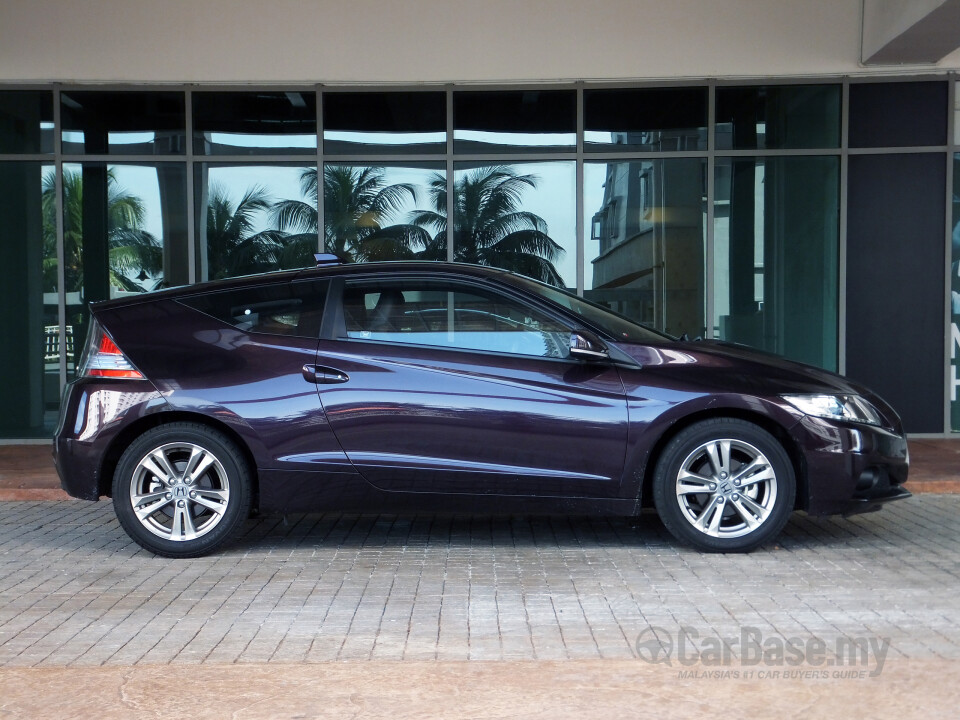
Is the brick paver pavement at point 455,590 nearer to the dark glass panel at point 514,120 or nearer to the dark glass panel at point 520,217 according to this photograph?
the dark glass panel at point 520,217

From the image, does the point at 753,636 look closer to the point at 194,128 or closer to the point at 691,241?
the point at 691,241

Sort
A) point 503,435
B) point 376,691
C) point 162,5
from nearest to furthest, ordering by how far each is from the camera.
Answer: point 376,691 → point 503,435 → point 162,5

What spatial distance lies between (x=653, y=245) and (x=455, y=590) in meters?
6.95

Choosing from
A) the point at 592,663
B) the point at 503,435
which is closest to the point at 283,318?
the point at 503,435

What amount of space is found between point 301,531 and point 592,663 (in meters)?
3.42

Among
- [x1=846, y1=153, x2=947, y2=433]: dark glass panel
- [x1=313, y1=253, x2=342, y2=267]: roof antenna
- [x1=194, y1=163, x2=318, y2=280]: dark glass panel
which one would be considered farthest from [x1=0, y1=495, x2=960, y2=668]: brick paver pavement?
[x1=194, y1=163, x2=318, y2=280]: dark glass panel

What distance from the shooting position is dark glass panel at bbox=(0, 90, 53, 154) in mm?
11719

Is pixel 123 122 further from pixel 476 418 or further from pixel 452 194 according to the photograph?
pixel 476 418

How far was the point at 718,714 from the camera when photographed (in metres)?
3.75

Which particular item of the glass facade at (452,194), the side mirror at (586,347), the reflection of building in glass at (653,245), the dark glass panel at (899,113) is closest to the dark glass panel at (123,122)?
the glass facade at (452,194)

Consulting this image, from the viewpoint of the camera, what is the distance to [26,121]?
1173cm

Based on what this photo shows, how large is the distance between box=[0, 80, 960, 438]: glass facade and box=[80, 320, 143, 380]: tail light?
5307 millimetres
